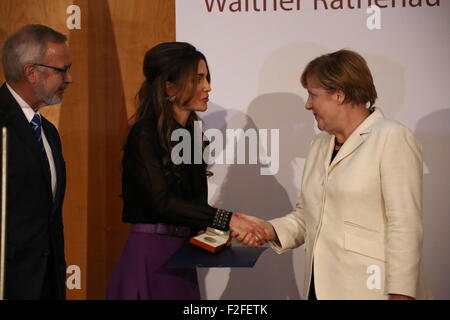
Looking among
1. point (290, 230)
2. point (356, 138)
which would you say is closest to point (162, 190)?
point (290, 230)

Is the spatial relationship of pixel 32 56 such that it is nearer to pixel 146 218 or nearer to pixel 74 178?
pixel 146 218

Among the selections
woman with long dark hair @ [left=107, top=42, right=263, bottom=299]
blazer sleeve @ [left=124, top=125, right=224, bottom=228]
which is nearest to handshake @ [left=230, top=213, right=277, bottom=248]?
woman with long dark hair @ [left=107, top=42, right=263, bottom=299]

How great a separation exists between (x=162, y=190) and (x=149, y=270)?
369 mm

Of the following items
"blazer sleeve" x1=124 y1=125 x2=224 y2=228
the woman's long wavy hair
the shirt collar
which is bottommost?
"blazer sleeve" x1=124 y1=125 x2=224 y2=228

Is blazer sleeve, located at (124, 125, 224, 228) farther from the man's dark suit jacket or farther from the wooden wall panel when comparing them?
the wooden wall panel

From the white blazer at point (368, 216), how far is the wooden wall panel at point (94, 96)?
62.7 inches

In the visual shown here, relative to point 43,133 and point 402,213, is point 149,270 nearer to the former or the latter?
point 43,133

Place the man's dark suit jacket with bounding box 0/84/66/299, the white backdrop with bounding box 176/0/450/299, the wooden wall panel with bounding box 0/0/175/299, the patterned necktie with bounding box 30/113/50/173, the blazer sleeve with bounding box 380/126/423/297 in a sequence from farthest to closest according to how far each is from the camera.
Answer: the wooden wall panel with bounding box 0/0/175/299
the white backdrop with bounding box 176/0/450/299
the patterned necktie with bounding box 30/113/50/173
the man's dark suit jacket with bounding box 0/84/66/299
the blazer sleeve with bounding box 380/126/423/297

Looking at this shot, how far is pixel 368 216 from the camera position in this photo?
2.54 m

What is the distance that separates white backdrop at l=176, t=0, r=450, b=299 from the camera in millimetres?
3600

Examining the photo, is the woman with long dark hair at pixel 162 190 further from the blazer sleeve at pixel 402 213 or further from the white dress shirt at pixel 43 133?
the blazer sleeve at pixel 402 213

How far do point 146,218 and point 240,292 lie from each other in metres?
1.20

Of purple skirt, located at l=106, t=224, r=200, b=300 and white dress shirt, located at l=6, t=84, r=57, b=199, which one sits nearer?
white dress shirt, located at l=6, t=84, r=57, b=199

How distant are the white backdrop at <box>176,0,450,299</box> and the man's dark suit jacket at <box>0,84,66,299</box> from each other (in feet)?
4.46
